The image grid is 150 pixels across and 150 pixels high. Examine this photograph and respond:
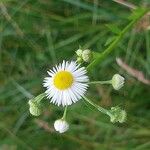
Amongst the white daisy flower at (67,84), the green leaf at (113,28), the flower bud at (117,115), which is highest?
the green leaf at (113,28)

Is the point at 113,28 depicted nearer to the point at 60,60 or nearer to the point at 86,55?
the point at 86,55

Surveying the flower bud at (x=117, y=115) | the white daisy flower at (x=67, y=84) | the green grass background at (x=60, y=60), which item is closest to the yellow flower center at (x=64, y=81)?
the white daisy flower at (x=67, y=84)

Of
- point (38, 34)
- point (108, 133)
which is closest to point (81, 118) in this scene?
point (108, 133)

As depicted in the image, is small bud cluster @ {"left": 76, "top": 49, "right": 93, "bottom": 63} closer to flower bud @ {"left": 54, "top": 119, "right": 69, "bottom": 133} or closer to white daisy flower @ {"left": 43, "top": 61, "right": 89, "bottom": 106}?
white daisy flower @ {"left": 43, "top": 61, "right": 89, "bottom": 106}

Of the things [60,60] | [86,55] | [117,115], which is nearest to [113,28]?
[86,55]

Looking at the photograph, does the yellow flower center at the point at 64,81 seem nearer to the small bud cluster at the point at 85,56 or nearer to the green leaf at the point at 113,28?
the small bud cluster at the point at 85,56

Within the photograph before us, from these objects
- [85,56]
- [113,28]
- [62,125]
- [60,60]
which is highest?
[60,60]

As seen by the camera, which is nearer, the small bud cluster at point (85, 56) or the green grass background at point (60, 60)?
the small bud cluster at point (85, 56)

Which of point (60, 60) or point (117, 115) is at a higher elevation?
point (60, 60)
